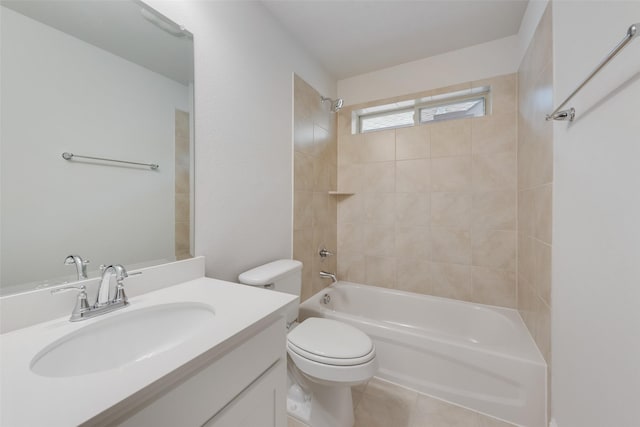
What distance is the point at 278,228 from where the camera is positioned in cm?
164

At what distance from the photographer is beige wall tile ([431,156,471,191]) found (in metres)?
1.93

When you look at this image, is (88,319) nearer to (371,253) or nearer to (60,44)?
(60,44)

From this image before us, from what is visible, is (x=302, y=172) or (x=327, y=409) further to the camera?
(x=302, y=172)

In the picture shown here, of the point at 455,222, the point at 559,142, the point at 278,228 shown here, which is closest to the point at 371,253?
the point at 455,222

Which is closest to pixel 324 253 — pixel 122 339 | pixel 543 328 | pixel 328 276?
pixel 328 276

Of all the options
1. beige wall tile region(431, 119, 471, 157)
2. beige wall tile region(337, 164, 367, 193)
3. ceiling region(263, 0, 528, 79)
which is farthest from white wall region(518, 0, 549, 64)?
beige wall tile region(337, 164, 367, 193)

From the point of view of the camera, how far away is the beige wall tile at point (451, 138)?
1.93m

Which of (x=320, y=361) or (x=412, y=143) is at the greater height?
(x=412, y=143)

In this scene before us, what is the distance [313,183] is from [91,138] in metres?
1.40

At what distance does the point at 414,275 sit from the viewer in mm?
2117

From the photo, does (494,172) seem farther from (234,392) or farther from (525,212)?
(234,392)

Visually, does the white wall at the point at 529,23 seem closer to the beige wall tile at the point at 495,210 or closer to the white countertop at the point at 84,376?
the beige wall tile at the point at 495,210

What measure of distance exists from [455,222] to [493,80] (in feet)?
3.61

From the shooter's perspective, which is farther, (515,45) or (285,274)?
(515,45)
